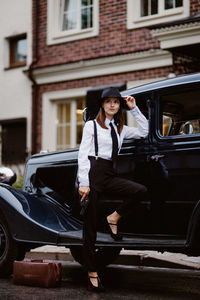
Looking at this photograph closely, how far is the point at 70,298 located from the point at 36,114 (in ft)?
36.3

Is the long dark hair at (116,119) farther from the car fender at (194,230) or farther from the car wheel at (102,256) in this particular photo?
the car wheel at (102,256)

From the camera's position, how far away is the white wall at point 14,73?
639 inches

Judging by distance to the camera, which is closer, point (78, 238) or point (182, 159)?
point (182, 159)

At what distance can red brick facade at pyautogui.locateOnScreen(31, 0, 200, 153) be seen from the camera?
1370 centimetres

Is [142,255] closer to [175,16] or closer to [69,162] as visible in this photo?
[69,162]

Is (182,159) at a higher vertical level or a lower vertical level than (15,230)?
higher

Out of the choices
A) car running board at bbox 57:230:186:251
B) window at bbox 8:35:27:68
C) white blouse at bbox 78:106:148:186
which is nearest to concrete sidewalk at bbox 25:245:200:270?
car running board at bbox 57:230:186:251

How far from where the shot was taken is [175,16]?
13258 millimetres

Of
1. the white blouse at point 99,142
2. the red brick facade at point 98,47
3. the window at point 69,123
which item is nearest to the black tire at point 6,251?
Answer: the white blouse at point 99,142

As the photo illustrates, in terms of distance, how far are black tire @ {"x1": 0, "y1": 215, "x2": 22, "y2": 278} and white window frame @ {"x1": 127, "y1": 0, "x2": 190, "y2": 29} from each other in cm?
842

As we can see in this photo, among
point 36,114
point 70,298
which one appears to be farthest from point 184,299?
point 36,114

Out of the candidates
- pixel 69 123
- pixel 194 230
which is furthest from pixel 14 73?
pixel 194 230

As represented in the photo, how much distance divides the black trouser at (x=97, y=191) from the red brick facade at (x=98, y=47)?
25.0ft

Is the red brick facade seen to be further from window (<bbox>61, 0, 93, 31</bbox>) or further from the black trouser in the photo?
the black trouser
